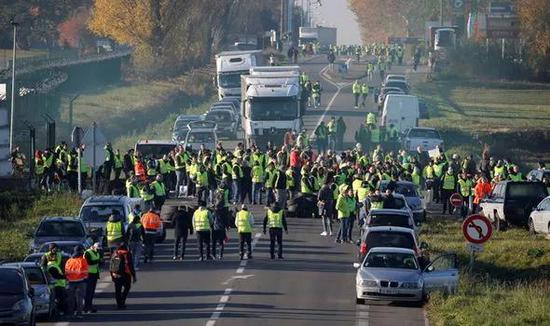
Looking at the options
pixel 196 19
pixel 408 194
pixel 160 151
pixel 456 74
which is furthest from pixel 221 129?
pixel 456 74

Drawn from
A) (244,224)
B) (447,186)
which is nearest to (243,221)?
(244,224)

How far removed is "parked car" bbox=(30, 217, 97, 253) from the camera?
34.8 meters

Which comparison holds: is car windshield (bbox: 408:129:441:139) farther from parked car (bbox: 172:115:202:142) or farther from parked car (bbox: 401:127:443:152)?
parked car (bbox: 172:115:202:142)

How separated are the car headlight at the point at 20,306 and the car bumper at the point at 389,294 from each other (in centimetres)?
691

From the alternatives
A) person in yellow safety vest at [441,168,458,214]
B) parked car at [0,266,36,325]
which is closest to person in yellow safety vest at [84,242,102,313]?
parked car at [0,266,36,325]

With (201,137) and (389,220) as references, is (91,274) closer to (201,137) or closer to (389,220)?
(389,220)

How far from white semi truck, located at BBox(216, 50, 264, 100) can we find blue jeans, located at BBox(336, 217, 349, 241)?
1829 inches

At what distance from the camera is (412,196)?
150ft

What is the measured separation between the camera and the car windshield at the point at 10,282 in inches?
1034

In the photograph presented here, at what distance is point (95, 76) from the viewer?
10788 cm

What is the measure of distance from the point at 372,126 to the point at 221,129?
8.65m

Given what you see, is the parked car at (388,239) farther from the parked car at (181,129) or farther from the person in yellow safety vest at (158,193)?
the parked car at (181,129)

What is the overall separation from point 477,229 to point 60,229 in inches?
364

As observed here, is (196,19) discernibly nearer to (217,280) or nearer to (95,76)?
(95,76)
